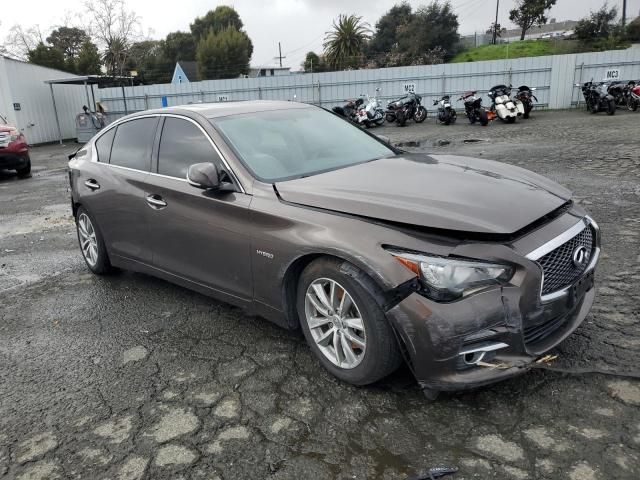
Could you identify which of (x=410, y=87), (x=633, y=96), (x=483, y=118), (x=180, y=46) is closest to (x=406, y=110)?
(x=483, y=118)

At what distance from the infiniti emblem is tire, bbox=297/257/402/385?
3.58 feet

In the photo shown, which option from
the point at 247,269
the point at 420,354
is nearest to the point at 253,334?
the point at 247,269

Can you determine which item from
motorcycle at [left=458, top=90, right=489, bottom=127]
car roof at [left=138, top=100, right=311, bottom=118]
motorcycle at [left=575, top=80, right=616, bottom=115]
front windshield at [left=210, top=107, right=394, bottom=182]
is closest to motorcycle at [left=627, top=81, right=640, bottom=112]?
motorcycle at [left=575, top=80, right=616, bottom=115]

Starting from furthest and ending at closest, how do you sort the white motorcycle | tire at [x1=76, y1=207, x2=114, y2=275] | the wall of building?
the wall of building → the white motorcycle → tire at [x1=76, y1=207, x2=114, y2=275]

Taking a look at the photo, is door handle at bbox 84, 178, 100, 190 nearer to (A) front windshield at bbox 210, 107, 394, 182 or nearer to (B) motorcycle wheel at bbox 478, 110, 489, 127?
(A) front windshield at bbox 210, 107, 394, 182

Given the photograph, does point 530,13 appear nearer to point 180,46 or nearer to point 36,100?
point 180,46

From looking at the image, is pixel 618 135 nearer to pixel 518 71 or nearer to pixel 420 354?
pixel 518 71

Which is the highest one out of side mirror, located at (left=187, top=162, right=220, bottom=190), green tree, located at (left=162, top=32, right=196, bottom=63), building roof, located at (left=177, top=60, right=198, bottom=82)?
green tree, located at (left=162, top=32, right=196, bottom=63)

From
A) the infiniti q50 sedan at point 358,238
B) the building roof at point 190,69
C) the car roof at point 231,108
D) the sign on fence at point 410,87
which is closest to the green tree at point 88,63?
the building roof at point 190,69

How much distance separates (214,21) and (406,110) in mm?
61359

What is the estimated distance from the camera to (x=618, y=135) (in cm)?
1262

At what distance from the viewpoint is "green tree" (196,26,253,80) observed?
2181 inches

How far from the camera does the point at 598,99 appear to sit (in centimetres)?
1772

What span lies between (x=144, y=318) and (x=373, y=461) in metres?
2.46
